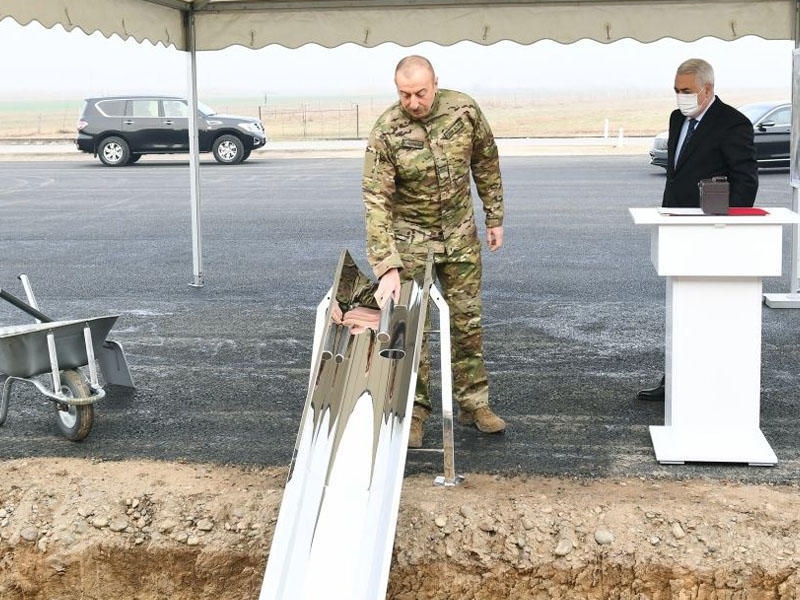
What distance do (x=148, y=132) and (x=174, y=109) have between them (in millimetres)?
912

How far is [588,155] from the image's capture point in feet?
101

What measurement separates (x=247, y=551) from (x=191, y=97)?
607 cm

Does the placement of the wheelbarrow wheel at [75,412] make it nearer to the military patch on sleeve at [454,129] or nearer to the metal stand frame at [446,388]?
the metal stand frame at [446,388]

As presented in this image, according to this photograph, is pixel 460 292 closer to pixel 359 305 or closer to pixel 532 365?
pixel 359 305

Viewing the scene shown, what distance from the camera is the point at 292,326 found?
9438mm

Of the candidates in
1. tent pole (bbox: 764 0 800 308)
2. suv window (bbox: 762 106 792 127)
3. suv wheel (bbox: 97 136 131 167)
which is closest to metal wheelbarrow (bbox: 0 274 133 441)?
tent pole (bbox: 764 0 800 308)

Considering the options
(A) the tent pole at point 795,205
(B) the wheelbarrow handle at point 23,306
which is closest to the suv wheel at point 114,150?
(A) the tent pole at point 795,205

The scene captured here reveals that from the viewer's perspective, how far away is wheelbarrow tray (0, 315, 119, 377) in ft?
21.0

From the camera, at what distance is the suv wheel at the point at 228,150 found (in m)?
29.9

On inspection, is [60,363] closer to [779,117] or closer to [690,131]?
A: [690,131]

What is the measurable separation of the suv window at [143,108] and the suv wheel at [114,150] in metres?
0.80

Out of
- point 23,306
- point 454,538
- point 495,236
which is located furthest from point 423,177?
point 23,306

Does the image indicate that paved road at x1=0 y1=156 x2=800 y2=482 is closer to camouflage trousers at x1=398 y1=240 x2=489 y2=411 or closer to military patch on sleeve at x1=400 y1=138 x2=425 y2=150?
camouflage trousers at x1=398 y1=240 x2=489 y2=411

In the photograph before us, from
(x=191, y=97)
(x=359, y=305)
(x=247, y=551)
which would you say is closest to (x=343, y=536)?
(x=247, y=551)
